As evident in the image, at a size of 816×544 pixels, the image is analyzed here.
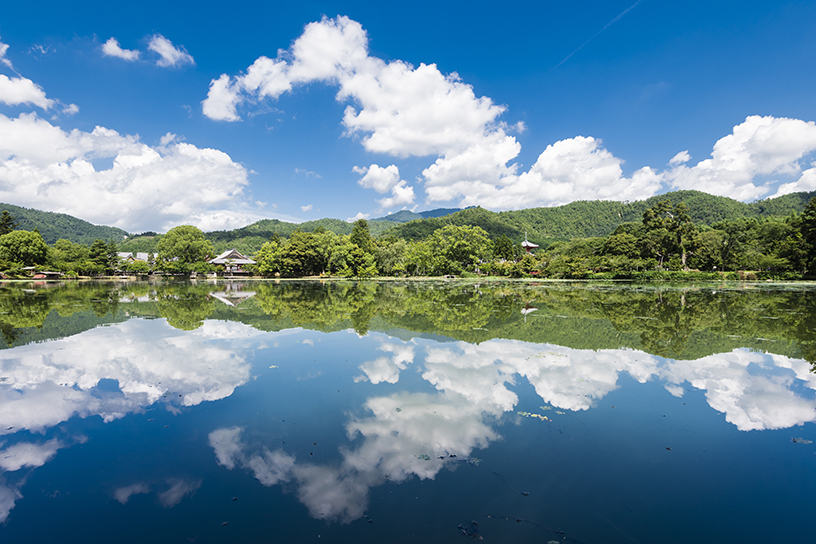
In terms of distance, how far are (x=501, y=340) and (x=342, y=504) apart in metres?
6.42

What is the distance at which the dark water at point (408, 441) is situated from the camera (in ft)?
9.15

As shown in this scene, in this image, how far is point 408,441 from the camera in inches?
156

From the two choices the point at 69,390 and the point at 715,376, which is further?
the point at 715,376

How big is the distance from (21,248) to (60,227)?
387 feet

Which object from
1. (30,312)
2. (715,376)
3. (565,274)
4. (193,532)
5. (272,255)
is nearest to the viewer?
(193,532)

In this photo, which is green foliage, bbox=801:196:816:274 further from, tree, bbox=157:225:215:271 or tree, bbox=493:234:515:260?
tree, bbox=157:225:215:271

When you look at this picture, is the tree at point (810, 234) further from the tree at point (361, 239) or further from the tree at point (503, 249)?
the tree at point (361, 239)

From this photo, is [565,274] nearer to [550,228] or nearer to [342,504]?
[342,504]

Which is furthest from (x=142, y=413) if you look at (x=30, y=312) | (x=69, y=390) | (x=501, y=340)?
(x=30, y=312)

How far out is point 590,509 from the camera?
9.57ft

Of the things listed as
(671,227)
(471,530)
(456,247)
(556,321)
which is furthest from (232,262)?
(471,530)

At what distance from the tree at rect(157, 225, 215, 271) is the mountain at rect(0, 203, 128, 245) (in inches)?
3459

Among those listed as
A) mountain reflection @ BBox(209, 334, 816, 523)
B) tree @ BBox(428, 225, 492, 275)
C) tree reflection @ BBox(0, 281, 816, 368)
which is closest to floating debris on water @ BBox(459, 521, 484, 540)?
mountain reflection @ BBox(209, 334, 816, 523)

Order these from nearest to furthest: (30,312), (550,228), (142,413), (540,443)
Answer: (540,443)
(142,413)
(30,312)
(550,228)
